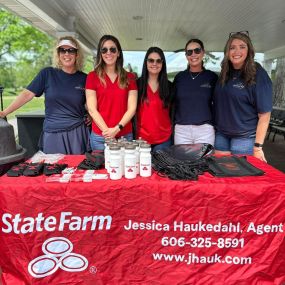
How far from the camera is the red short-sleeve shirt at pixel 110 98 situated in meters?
2.45

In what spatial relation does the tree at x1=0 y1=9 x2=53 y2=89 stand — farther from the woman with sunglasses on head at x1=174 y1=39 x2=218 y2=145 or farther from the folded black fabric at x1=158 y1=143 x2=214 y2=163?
the folded black fabric at x1=158 y1=143 x2=214 y2=163

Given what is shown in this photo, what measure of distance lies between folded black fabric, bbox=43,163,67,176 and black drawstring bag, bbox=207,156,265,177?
99 cm

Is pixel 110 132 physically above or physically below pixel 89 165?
above

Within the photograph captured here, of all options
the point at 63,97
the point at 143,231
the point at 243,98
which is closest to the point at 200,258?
the point at 143,231

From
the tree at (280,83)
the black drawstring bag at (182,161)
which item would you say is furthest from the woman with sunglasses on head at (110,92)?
the tree at (280,83)

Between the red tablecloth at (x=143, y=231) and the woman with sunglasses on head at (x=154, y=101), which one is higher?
the woman with sunglasses on head at (x=154, y=101)

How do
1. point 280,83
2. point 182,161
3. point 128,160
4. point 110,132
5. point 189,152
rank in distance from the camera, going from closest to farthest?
point 128,160 → point 182,161 → point 189,152 → point 110,132 → point 280,83

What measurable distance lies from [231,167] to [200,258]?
0.62 metres

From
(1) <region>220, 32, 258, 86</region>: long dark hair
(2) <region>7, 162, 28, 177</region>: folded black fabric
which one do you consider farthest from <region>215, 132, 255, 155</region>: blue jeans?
(2) <region>7, 162, 28, 177</region>: folded black fabric

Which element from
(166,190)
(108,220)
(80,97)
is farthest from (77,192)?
(80,97)

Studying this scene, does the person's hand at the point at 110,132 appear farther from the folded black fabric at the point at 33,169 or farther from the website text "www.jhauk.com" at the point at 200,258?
the website text "www.jhauk.com" at the point at 200,258

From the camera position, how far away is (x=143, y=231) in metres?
1.81

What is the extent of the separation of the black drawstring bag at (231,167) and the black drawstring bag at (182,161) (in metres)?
0.06

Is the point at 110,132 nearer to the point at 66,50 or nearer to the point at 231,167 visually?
the point at 66,50
